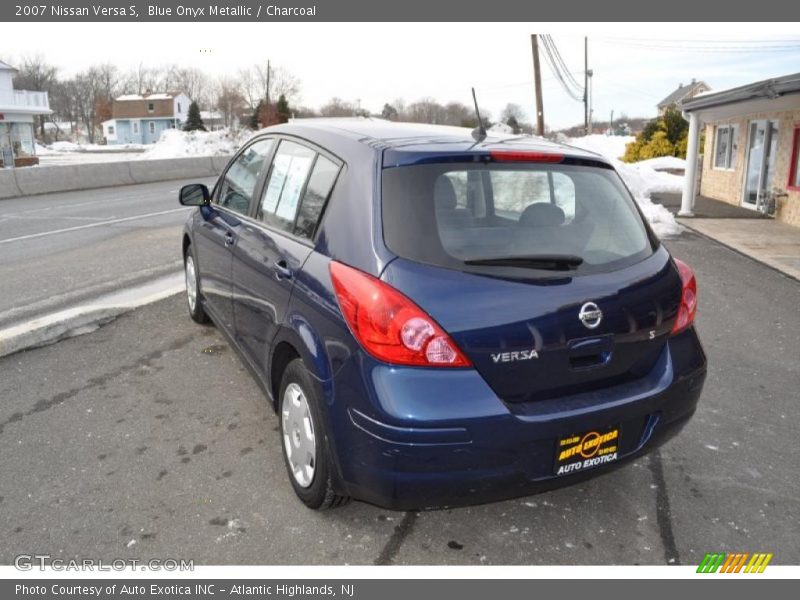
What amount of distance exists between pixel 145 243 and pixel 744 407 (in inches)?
342

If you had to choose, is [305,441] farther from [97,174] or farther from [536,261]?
[97,174]

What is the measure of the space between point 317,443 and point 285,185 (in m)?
1.45

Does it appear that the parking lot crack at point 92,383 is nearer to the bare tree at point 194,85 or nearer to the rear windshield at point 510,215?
the rear windshield at point 510,215

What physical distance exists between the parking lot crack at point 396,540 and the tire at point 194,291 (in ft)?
9.77

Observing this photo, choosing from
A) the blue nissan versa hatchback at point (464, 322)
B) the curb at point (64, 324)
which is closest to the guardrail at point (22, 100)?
the curb at point (64, 324)

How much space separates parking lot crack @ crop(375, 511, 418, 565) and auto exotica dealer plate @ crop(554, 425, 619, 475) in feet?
2.50

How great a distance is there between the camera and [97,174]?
21.5m

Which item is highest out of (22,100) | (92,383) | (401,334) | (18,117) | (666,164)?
(22,100)

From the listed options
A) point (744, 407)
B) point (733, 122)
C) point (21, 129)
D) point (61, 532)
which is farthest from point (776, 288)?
point (21, 129)

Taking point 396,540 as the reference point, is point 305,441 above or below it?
above

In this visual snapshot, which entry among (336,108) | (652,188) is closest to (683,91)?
(336,108)

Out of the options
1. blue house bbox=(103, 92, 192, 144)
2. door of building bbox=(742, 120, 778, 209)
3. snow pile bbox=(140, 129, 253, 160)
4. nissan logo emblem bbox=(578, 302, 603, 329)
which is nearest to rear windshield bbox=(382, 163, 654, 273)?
nissan logo emblem bbox=(578, 302, 603, 329)

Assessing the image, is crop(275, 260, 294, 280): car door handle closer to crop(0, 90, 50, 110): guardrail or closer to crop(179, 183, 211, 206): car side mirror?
crop(179, 183, 211, 206): car side mirror

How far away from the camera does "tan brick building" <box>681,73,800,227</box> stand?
13.4 m
